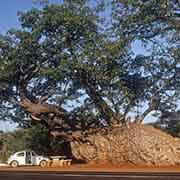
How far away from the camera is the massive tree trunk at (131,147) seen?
145 feet

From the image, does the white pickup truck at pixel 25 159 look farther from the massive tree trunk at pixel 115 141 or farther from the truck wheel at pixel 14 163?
the massive tree trunk at pixel 115 141

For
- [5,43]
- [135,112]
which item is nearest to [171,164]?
[135,112]

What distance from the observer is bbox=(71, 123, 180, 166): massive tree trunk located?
145 feet

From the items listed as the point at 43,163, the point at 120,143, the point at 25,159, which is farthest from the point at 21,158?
the point at 120,143

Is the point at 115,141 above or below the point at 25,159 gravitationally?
above

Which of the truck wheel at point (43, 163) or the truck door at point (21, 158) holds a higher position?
the truck door at point (21, 158)

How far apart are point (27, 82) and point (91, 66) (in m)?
8.03

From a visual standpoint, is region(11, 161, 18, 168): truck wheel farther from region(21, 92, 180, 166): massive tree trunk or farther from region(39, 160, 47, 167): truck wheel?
region(21, 92, 180, 166): massive tree trunk

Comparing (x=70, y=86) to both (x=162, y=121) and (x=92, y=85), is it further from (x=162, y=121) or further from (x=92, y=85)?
(x=162, y=121)

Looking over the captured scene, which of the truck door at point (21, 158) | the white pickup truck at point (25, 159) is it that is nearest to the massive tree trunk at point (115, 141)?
the white pickup truck at point (25, 159)

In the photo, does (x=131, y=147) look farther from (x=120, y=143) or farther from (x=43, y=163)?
(x=43, y=163)

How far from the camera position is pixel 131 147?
45500 millimetres

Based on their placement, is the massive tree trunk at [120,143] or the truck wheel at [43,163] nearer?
the massive tree trunk at [120,143]

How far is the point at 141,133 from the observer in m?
45.3
